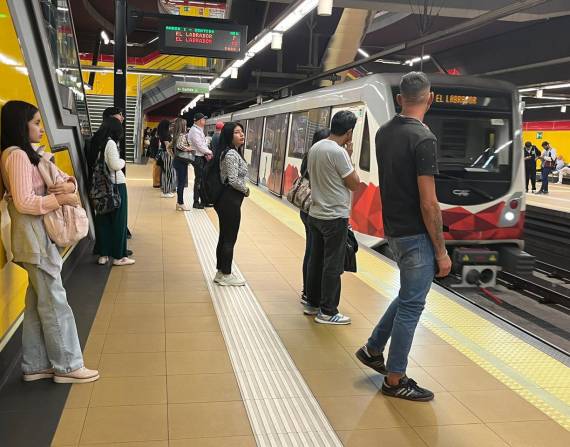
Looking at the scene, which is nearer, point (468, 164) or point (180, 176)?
point (468, 164)

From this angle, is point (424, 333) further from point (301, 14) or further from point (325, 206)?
point (301, 14)

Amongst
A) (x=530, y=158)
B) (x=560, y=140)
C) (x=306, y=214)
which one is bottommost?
(x=306, y=214)

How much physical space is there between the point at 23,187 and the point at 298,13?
5.60 meters

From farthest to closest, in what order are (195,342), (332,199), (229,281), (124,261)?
(124,261), (229,281), (332,199), (195,342)

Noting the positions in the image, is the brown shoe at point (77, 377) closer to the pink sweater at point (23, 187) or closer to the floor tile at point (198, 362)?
the floor tile at point (198, 362)

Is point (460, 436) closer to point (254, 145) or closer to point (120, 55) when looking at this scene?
point (120, 55)

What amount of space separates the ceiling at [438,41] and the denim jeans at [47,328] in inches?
272

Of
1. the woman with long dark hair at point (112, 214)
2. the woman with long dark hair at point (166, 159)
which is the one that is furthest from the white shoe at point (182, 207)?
the woman with long dark hair at point (112, 214)

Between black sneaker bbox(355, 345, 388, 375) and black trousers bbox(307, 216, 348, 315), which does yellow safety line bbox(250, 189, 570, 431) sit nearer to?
black sneaker bbox(355, 345, 388, 375)

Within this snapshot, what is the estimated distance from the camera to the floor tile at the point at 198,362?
354 centimetres

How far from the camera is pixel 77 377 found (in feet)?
10.8

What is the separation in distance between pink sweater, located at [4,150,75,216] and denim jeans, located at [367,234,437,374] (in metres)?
1.90

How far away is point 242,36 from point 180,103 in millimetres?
28680

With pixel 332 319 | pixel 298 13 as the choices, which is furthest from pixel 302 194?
pixel 298 13
